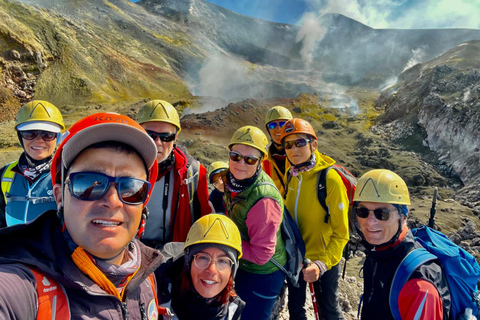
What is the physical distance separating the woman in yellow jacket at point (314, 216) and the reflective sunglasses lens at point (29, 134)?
3.04m

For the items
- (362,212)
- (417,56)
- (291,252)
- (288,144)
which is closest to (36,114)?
(288,144)

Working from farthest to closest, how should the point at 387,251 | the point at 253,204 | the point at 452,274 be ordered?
the point at 253,204, the point at 387,251, the point at 452,274

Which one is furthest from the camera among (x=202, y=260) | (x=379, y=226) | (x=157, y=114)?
(x=157, y=114)

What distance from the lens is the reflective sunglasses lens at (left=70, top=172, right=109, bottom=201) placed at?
51.5 inches

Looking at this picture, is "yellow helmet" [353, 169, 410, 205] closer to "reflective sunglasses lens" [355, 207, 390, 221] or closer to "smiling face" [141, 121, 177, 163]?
"reflective sunglasses lens" [355, 207, 390, 221]

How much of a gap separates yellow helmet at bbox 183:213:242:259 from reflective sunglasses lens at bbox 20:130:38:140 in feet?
7.77

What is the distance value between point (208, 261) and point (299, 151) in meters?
1.90

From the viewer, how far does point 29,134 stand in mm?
3266

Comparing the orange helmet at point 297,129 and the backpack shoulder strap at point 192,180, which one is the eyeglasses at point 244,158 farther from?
the orange helmet at point 297,129

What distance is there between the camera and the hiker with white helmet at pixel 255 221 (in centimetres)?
263

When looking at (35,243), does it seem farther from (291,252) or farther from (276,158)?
(276,158)

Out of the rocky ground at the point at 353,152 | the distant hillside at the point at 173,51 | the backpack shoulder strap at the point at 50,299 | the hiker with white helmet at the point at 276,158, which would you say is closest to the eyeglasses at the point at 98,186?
the backpack shoulder strap at the point at 50,299

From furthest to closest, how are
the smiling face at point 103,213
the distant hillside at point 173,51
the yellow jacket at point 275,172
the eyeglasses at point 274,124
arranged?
the distant hillside at point 173,51 → the eyeglasses at point 274,124 → the yellow jacket at point 275,172 → the smiling face at point 103,213

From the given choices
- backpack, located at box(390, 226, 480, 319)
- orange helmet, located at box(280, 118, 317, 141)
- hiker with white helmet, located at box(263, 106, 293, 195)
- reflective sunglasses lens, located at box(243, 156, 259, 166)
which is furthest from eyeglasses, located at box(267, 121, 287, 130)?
backpack, located at box(390, 226, 480, 319)
